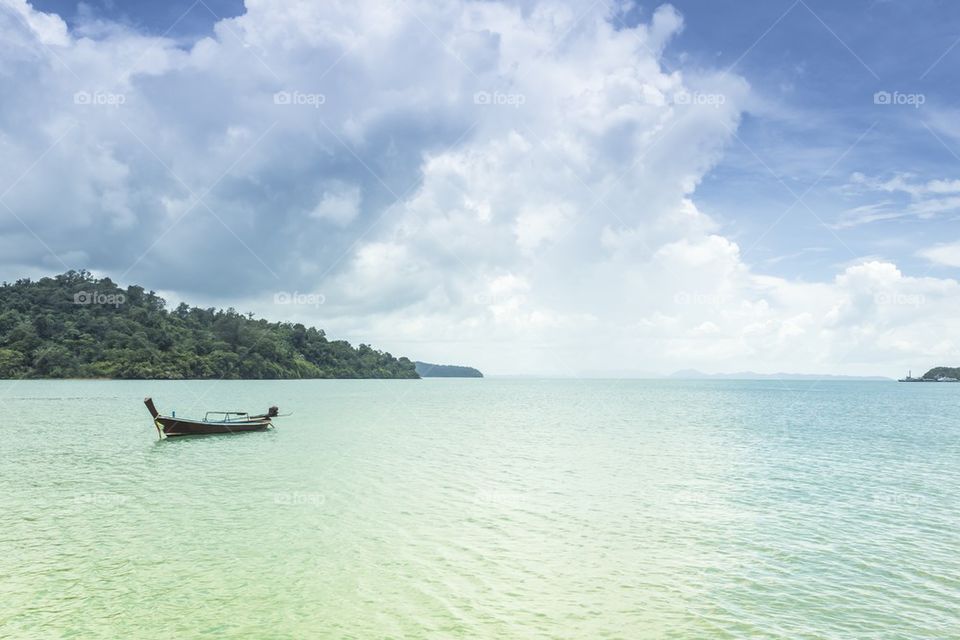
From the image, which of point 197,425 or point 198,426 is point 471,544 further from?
point 198,426

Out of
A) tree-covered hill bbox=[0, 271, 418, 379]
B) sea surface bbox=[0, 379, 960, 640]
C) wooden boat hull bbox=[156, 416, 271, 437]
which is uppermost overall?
tree-covered hill bbox=[0, 271, 418, 379]

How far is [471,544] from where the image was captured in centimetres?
1670

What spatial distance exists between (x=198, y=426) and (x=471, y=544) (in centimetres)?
3196

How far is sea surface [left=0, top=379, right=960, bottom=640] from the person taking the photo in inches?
459

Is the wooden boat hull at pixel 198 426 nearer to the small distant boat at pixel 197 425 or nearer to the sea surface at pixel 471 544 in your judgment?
the small distant boat at pixel 197 425

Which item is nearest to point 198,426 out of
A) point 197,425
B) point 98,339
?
point 197,425

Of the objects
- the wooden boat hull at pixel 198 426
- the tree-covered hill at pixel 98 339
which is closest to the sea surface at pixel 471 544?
the wooden boat hull at pixel 198 426

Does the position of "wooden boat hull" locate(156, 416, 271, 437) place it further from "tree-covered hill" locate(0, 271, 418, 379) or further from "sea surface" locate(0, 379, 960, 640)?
"tree-covered hill" locate(0, 271, 418, 379)

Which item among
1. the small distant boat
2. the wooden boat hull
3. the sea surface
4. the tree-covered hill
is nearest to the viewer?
the sea surface

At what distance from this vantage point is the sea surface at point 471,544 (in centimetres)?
1165

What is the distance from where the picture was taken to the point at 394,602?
41.1 feet

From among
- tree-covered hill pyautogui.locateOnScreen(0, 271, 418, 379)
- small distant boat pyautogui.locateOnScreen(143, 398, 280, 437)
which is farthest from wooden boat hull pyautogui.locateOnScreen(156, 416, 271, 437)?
tree-covered hill pyautogui.locateOnScreen(0, 271, 418, 379)

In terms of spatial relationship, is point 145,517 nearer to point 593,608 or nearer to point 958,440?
point 593,608

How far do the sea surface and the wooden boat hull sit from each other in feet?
12.1
